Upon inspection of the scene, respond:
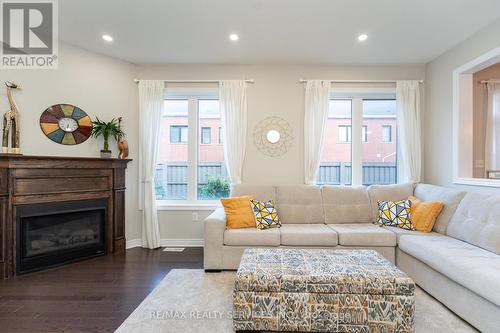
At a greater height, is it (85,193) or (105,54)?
(105,54)

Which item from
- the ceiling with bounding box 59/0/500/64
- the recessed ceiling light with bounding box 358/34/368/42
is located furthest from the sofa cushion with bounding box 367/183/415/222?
the recessed ceiling light with bounding box 358/34/368/42

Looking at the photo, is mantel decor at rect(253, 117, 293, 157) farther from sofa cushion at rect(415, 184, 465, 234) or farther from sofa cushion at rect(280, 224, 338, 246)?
sofa cushion at rect(415, 184, 465, 234)

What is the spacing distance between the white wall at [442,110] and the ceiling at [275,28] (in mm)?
157

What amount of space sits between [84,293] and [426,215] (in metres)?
3.85

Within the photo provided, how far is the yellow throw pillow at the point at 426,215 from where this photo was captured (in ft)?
10.1

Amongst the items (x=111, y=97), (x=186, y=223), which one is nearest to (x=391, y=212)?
(x=186, y=223)

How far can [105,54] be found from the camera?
3.85 metres

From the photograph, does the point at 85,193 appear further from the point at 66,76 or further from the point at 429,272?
the point at 429,272

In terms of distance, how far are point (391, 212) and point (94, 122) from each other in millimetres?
4256

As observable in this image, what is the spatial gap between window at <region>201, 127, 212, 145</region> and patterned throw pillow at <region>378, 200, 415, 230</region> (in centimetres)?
275

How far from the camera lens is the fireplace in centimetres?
305

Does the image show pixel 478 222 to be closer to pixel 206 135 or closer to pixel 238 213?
pixel 238 213

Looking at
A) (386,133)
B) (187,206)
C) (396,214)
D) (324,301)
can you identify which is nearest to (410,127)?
(386,133)

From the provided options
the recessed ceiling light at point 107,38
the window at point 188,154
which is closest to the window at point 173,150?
the window at point 188,154
